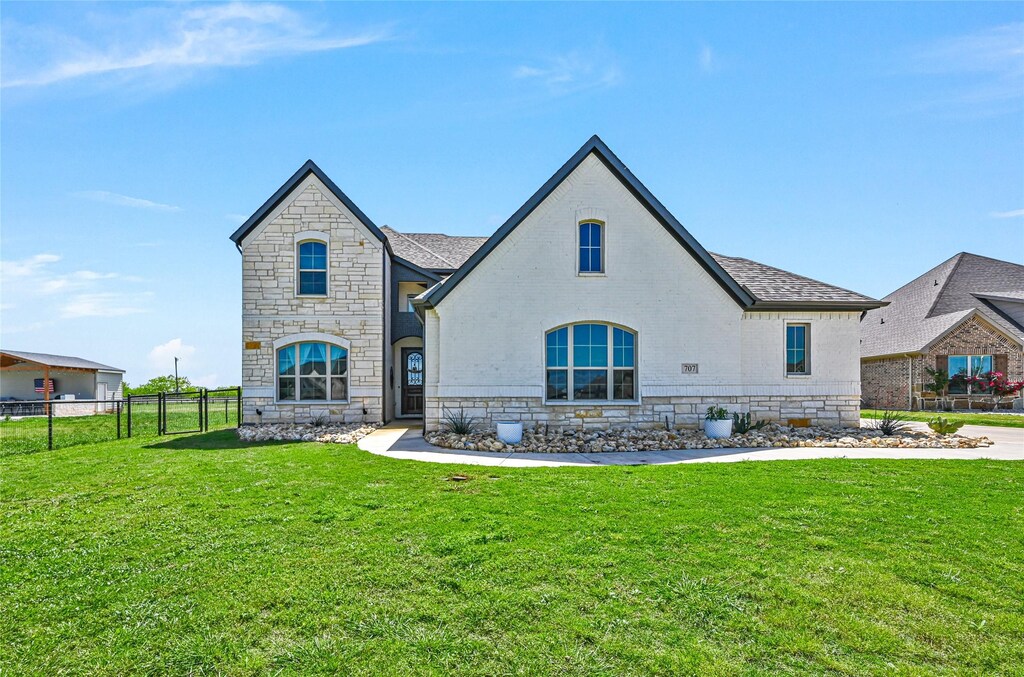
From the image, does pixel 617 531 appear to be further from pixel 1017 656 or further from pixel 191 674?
pixel 191 674

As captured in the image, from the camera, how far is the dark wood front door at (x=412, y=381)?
1937 centimetres

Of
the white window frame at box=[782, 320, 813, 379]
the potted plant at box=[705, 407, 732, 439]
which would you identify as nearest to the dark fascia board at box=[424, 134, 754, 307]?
the white window frame at box=[782, 320, 813, 379]

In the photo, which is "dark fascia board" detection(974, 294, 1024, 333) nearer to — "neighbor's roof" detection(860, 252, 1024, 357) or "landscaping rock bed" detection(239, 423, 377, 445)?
"neighbor's roof" detection(860, 252, 1024, 357)

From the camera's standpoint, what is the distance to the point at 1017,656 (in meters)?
3.41

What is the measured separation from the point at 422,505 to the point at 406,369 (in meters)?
13.1

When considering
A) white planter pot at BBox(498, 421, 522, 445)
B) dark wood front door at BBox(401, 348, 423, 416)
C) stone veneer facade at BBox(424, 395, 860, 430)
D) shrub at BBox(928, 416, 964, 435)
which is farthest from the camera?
dark wood front door at BBox(401, 348, 423, 416)

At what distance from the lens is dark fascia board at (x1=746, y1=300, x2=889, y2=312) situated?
46.4 feet

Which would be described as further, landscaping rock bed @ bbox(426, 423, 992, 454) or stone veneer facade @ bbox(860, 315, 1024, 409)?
stone veneer facade @ bbox(860, 315, 1024, 409)

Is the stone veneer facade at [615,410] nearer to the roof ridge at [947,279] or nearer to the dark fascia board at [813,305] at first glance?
the dark fascia board at [813,305]

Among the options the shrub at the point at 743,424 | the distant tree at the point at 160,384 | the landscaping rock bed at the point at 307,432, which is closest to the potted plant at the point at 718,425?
the shrub at the point at 743,424

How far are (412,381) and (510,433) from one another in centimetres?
804

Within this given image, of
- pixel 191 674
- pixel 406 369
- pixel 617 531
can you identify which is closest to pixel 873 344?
pixel 406 369

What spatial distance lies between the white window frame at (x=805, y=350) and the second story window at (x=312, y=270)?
12.8m

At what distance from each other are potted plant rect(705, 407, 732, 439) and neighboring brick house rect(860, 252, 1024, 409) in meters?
18.0
